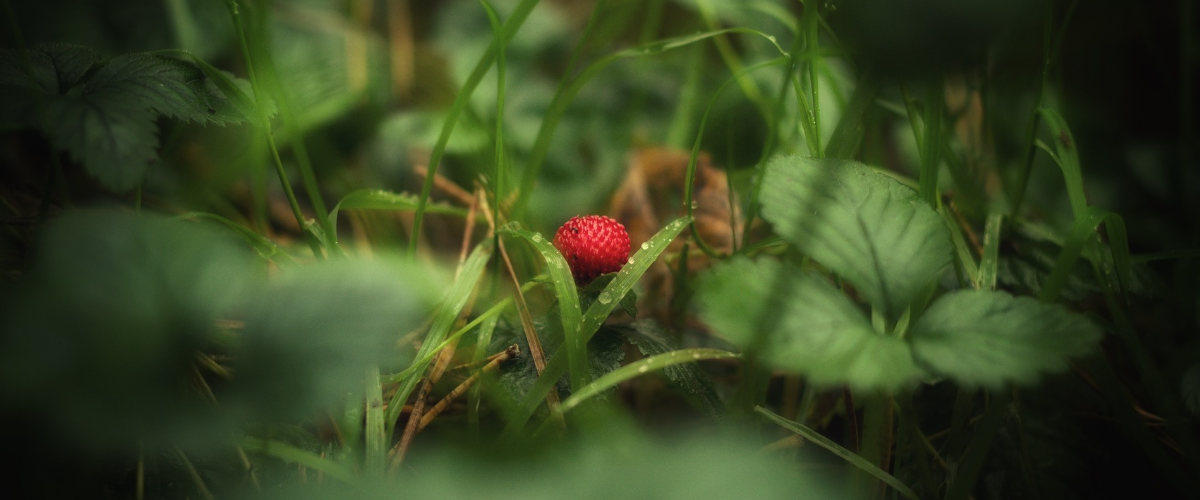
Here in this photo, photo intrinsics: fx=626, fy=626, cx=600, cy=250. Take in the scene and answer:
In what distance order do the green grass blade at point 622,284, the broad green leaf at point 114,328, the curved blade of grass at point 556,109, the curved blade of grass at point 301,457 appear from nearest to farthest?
the broad green leaf at point 114,328
the curved blade of grass at point 301,457
the green grass blade at point 622,284
the curved blade of grass at point 556,109

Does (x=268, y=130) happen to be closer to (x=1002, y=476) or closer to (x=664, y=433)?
(x=664, y=433)

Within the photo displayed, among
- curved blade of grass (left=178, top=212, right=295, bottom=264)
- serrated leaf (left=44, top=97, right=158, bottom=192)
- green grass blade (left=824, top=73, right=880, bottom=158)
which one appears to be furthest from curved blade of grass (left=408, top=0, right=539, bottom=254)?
green grass blade (left=824, top=73, right=880, bottom=158)

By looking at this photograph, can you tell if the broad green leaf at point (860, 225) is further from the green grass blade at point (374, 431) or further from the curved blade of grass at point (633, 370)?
the green grass blade at point (374, 431)

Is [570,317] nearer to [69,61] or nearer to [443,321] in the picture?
[443,321]

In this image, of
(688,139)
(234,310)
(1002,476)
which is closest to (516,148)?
(688,139)

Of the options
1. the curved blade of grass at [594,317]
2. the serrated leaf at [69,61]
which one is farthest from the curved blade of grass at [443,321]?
the serrated leaf at [69,61]

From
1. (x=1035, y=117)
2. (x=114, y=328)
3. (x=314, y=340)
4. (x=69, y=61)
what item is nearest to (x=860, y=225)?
(x=1035, y=117)
